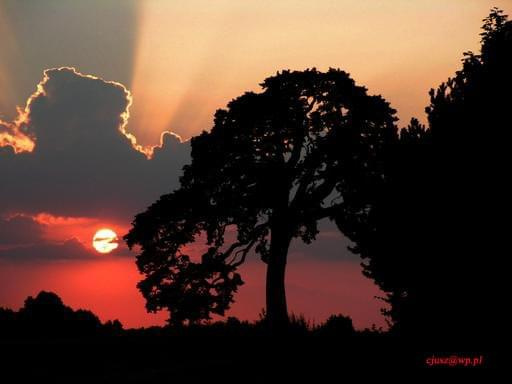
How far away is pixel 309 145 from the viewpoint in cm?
3822

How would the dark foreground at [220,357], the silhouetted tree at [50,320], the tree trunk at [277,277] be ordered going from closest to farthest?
the dark foreground at [220,357] → the silhouetted tree at [50,320] → the tree trunk at [277,277]

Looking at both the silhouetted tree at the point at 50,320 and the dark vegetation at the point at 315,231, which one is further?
the silhouetted tree at the point at 50,320

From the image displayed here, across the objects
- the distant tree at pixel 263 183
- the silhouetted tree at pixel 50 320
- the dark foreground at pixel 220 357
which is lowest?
the dark foreground at pixel 220 357

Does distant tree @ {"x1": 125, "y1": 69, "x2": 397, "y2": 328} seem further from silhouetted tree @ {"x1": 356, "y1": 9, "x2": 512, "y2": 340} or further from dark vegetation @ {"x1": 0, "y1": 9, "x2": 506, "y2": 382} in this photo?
silhouetted tree @ {"x1": 356, "y1": 9, "x2": 512, "y2": 340}

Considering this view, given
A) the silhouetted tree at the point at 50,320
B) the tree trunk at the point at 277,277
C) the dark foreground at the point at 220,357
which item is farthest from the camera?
the tree trunk at the point at 277,277

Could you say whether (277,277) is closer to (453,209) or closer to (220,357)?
(220,357)

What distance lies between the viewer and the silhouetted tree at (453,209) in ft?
80.6

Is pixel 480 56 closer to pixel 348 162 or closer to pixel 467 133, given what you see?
pixel 467 133

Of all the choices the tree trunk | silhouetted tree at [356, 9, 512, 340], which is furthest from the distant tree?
silhouetted tree at [356, 9, 512, 340]

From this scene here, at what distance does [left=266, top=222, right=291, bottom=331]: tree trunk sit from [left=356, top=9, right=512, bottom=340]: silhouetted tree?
9.95 metres

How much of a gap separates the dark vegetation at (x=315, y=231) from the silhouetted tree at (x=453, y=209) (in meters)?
0.05

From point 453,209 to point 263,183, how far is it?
534 inches

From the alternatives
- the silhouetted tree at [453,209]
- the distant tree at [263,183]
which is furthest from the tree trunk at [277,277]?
the silhouetted tree at [453,209]

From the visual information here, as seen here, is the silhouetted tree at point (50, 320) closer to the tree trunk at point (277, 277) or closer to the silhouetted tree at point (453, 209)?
the tree trunk at point (277, 277)
